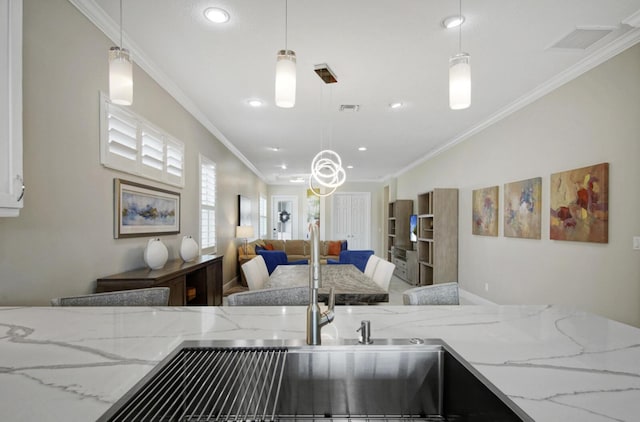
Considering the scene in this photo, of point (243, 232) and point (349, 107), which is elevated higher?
point (349, 107)

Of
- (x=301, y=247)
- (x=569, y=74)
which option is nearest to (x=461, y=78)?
(x=569, y=74)

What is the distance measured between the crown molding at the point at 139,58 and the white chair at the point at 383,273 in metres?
2.75

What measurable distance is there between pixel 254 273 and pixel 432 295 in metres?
1.72

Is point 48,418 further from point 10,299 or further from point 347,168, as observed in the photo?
point 347,168

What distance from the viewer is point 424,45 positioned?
107 inches

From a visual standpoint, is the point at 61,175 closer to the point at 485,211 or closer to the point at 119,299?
the point at 119,299

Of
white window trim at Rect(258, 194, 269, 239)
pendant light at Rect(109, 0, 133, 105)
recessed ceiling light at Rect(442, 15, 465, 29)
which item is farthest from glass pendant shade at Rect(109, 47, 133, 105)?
white window trim at Rect(258, 194, 269, 239)

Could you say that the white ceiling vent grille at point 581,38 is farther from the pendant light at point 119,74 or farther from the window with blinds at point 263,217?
the window with blinds at point 263,217

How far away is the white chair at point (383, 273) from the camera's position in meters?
2.90

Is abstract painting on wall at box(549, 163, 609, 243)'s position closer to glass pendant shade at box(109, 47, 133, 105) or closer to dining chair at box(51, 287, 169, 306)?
dining chair at box(51, 287, 169, 306)

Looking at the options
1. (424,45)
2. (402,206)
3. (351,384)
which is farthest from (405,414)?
(402,206)

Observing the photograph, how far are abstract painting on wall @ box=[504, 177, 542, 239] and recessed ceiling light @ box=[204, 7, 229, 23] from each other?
11.3 ft

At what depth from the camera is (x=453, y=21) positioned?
93.7 inches

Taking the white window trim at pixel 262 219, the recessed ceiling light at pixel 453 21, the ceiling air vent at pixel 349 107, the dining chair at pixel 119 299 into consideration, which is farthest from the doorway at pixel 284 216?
the dining chair at pixel 119 299
